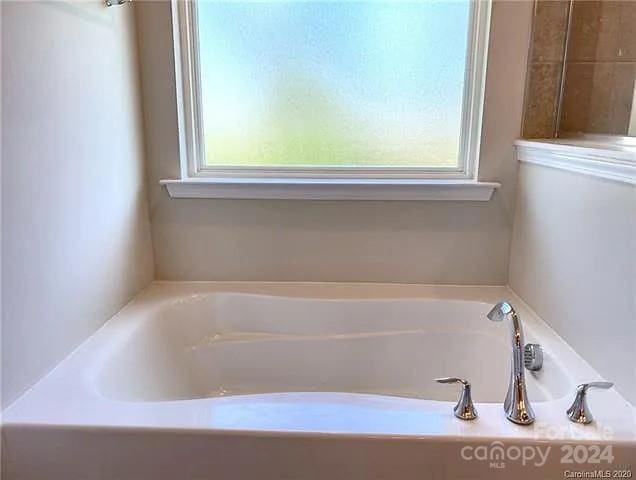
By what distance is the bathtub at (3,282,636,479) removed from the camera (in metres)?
1.03

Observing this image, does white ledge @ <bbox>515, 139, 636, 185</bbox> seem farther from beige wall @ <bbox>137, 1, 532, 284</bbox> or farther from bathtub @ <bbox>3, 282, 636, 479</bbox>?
bathtub @ <bbox>3, 282, 636, 479</bbox>

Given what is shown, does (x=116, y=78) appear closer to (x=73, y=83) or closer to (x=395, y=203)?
(x=73, y=83)

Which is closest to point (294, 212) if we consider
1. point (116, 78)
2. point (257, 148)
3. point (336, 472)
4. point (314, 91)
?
point (257, 148)

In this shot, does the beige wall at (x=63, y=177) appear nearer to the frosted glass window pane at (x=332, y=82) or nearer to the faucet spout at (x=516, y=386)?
the frosted glass window pane at (x=332, y=82)

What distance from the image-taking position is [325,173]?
75.5 inches

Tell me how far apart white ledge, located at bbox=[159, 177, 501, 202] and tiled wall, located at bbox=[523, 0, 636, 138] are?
0.99 feet

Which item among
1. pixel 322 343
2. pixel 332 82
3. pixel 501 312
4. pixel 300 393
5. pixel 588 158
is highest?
pixel 332 82

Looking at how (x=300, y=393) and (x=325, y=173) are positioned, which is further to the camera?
(x=325, y=173)

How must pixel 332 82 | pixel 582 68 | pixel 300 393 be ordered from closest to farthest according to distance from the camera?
1. pixel 300 393
2. pixel 582 68
3. pixel 332 82

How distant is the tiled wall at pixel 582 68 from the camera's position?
5.34 ft

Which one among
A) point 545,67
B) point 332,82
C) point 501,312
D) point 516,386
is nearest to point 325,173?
point 332,82

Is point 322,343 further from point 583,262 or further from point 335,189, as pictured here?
point 583,262

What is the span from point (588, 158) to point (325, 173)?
92 cm

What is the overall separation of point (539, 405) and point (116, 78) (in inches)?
60.0
